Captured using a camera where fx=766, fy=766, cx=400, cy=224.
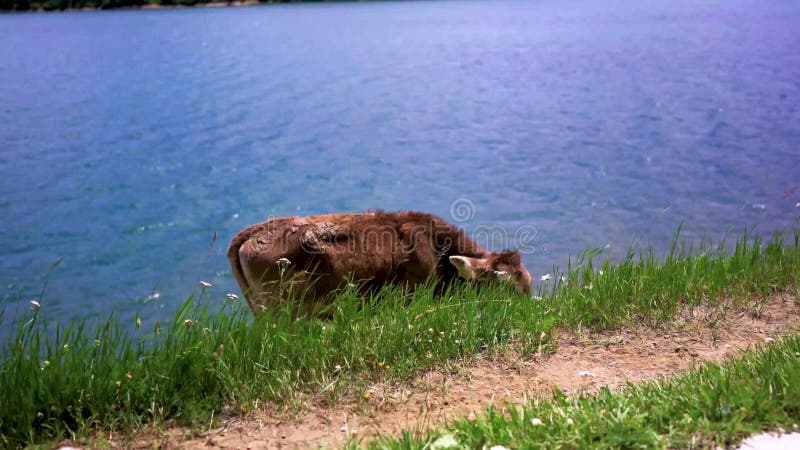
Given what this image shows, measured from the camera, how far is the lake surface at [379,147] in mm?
16266

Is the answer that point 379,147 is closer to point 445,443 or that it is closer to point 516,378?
point 516,378

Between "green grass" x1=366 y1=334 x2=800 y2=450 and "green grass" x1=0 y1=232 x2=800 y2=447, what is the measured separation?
1.14 meters

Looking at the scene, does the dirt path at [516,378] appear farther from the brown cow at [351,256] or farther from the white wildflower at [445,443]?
the brown cow at [351,256]

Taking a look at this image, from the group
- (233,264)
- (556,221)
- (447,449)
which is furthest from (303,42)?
(447,449)

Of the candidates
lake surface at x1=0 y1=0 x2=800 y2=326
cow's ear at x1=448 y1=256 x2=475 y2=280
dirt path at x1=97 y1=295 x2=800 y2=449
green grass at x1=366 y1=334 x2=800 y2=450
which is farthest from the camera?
lake surface at x1=0 y1=0 x2=800 y2=326

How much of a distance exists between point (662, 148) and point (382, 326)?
59.1ft

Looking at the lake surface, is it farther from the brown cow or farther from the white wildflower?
the white wildflower

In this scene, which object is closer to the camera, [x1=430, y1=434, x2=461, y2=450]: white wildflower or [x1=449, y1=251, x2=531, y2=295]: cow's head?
[x1=430, y1=434, x2=461, y2=450]: white wildflower

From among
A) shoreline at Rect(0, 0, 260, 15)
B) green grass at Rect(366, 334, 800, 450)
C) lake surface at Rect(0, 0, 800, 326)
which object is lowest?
lake surface at Rect(0, 0, 800, 326)

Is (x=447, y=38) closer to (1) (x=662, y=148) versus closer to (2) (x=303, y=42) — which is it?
(2) (x=303, y=42)

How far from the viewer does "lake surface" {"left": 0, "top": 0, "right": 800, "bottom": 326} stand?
1627 centimetres

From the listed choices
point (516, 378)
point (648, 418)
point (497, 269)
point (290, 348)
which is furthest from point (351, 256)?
point (648, 418)

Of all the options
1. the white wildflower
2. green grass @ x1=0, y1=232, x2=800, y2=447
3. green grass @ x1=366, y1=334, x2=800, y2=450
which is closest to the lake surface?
green grass @ x1=0, y1=232, x2=800, y2=447

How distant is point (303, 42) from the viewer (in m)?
49.3
